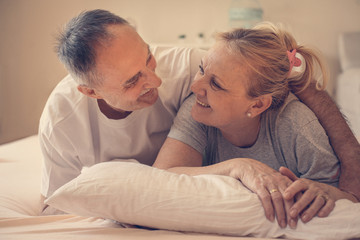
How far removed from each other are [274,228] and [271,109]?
0.51 m

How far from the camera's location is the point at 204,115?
4.10ft

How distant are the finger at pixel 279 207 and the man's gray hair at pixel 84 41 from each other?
2.20 ft

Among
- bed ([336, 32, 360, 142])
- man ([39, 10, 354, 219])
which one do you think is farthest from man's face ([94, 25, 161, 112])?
bed ([336, 32, 360, 142])

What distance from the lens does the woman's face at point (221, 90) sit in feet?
3.94

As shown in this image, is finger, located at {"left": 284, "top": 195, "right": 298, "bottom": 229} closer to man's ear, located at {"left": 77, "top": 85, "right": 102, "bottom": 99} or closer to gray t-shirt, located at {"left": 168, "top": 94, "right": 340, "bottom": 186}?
gray t-shirt, located at {"left": 168, "top": 94, "right": 340, "bottom": 186}

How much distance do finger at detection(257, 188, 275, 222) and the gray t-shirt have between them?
0.27 metres

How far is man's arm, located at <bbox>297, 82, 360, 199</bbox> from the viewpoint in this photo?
1.08m

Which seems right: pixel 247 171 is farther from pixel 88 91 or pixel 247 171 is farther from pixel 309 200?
pixel 88 91

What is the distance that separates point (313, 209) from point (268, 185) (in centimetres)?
11

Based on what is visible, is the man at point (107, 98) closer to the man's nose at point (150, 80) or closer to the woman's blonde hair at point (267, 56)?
the man's nose at point (150, 80)

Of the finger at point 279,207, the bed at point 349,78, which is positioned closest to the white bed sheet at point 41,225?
the finger at point 279,207

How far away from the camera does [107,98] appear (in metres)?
1.34

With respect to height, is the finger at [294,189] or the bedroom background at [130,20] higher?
the finger at [294,189]

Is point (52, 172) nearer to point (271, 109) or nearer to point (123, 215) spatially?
point (123, 215)
